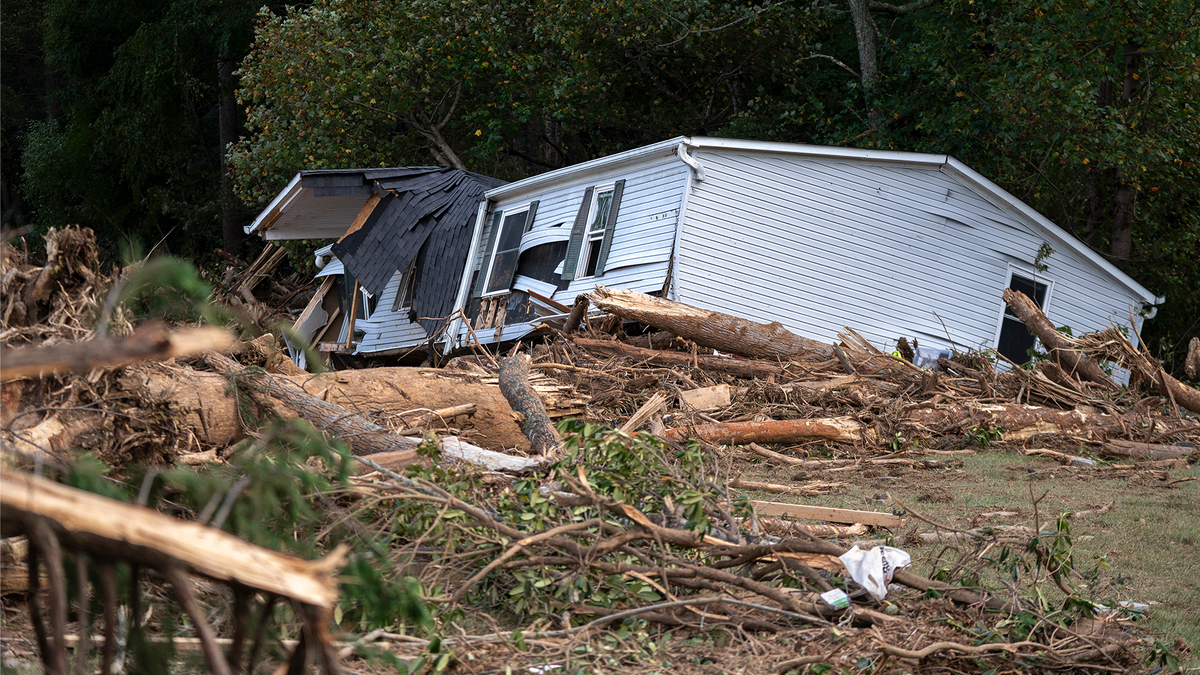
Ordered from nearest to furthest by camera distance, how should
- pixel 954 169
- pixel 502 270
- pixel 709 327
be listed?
pixel 709 327 → pixel 954 169 → pixel 502 270

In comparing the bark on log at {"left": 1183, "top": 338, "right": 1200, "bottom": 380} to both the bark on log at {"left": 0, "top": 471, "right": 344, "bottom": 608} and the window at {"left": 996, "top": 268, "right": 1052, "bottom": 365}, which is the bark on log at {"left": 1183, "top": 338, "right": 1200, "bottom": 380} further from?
the bark on log at {"left": 0, "top": 471, "right": 344, "bottom": 608}

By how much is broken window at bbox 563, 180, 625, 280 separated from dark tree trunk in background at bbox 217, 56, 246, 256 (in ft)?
55.2

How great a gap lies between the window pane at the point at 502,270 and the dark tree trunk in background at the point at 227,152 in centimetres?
1492

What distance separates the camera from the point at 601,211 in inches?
572

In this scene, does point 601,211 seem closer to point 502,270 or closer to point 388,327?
Answer: point 502,270

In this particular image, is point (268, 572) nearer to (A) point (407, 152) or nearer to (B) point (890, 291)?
(B) point (890, 291)

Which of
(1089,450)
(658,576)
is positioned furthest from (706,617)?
(1089,450)

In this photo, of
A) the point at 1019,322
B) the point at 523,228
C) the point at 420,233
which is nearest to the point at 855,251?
the point at 1019,322

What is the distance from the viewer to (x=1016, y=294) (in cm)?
1258

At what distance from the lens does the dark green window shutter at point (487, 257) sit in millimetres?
16219

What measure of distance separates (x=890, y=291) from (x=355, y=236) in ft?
30.5

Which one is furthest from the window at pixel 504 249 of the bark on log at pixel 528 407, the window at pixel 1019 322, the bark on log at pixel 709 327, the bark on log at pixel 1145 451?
the bark on log at pixel 1145 451

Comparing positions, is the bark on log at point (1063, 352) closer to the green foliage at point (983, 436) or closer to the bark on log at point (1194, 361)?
the bark on log at point (1194, 361)

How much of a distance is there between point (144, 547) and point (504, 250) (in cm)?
1455
